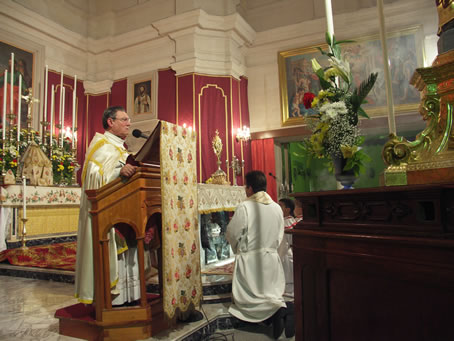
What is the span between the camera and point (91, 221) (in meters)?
2.80

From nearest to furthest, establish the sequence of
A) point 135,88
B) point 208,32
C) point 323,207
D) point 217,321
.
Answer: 1. point 323,207
2. point 217,321
3. point 208,32
4. point 135,88

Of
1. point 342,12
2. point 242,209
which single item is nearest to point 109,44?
point 342,12

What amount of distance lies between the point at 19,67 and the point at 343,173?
9.50m

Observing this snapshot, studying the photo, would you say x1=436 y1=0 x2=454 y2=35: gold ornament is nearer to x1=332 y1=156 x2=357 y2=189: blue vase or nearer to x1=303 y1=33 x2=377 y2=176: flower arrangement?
x1=303 y1=33 x2=377 y2=176: flower arrangement

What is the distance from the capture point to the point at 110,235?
2797mm

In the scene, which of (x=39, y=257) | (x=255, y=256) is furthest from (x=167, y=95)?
(x=255, y=256)

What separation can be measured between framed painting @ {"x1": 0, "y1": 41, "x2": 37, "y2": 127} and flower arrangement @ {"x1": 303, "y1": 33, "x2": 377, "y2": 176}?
28.5 ft

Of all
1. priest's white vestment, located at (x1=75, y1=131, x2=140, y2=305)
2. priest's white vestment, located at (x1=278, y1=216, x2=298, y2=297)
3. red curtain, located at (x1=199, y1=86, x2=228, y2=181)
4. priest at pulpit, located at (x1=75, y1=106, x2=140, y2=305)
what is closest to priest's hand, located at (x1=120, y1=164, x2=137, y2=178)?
priest at pulpit, located at (x1=75, y1=106, x2=140, y2=305)

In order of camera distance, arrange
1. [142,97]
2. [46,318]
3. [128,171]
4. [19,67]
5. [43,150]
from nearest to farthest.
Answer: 1. [128,171]
2. [46,318]
3. [43,150]
4. [19,67]
5. [142,97]

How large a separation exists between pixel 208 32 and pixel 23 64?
4.98 metres

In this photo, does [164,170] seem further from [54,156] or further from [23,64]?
[23,64]

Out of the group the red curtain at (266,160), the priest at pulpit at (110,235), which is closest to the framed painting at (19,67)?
the red curtain at (266,160)

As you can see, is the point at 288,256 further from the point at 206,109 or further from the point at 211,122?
the point at 206,109

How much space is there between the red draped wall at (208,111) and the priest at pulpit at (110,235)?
5554mm
